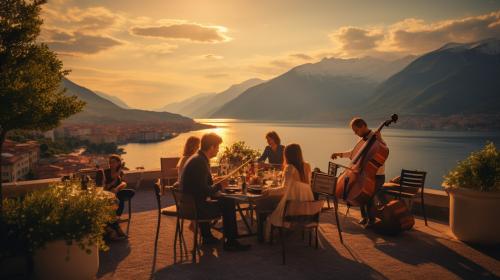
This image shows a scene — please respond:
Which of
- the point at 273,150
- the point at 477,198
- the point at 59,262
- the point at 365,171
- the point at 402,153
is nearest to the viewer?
the point at 59,262

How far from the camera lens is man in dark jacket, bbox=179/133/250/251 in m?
4.84

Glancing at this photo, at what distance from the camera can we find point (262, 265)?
451cm

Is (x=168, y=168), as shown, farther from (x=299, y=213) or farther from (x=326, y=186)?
(x=299, y=213)

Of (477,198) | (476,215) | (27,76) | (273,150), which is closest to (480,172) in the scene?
(477,198)

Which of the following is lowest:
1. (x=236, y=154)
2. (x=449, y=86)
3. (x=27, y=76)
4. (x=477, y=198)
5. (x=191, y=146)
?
(x=477, y=198)

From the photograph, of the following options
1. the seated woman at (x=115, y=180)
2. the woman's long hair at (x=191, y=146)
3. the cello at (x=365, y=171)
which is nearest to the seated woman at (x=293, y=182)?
the cello at (x=365, y=171)

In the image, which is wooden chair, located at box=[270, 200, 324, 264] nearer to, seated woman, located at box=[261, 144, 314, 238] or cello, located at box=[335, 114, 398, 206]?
seated woman, located at box=[261, 144, 314, 238]

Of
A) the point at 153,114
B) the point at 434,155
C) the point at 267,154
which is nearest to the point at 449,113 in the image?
the point at 434,155

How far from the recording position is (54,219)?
3529mm


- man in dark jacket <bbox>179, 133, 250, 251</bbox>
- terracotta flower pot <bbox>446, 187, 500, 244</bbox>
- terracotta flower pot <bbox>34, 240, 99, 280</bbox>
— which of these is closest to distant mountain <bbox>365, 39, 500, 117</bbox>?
terracotta flower pot <bbox>446, 187, 500, 244</bbox>

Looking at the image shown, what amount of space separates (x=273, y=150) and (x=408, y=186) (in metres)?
2.54

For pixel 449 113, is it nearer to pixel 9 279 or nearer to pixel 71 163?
pixel 71 163

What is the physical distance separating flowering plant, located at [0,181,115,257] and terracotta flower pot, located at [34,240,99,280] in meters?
0.08

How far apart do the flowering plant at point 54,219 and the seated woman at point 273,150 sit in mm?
3844
